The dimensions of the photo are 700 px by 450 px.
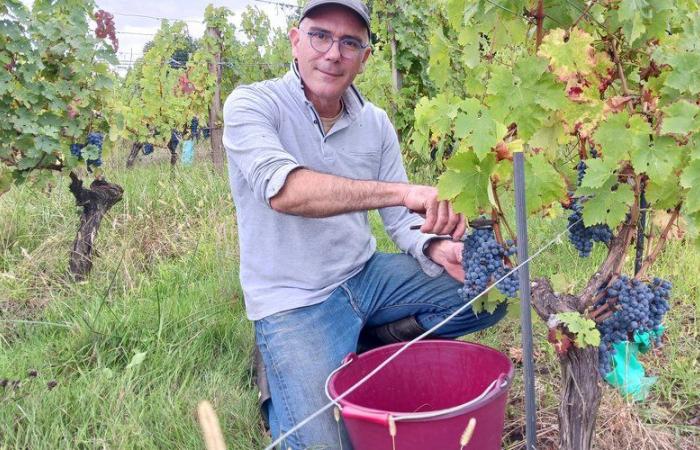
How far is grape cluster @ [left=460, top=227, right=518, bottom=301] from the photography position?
1758 mm

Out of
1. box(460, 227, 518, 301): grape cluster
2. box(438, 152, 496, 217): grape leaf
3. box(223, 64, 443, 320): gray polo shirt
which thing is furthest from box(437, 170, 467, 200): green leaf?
box(223, 64, 443, 320): gray polo shirt

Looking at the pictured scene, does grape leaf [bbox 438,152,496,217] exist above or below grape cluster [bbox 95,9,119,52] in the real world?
below

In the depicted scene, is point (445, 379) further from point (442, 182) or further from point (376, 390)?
point (442, 182)

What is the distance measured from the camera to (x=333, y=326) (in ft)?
7.72

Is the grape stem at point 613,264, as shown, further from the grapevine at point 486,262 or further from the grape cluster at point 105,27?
the grape cluster at point 105,27

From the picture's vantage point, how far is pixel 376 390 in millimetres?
2170

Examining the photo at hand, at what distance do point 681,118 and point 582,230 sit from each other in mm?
412

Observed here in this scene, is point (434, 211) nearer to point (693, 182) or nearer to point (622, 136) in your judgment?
point (622, 136)

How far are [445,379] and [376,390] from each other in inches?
9.5

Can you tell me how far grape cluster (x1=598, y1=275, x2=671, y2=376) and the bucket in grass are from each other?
0.89ft

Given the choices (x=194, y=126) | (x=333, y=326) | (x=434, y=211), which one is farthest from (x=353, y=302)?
(x=194, y=126)

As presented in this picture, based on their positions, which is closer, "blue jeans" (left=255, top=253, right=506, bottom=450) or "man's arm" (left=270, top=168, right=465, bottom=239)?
"man's arm" (left=270, top=168, right=465, bottom=239)

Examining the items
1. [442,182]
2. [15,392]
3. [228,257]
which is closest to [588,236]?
[442,182]

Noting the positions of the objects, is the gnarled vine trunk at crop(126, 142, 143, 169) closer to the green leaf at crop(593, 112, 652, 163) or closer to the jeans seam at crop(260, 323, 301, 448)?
the jeans seam at crop(260, 323, 301, 448)
